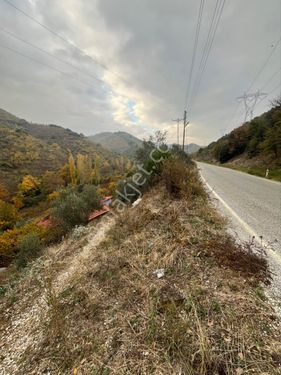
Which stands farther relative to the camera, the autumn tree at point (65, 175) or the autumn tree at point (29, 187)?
the autumn tree at point (65, 175)

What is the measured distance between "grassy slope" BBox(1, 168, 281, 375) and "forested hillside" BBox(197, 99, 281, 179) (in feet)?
45.0

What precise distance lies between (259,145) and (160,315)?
77.2 feet

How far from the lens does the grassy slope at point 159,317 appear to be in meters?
1.71

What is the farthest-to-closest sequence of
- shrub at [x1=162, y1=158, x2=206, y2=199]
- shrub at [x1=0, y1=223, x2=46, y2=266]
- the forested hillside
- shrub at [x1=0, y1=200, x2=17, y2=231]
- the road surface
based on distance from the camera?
shrub at [x1=0, y1=200, x2=17, y2=231] → the forested hillside → shrub at [x1=0, y1=223, x2=46, y2=266] → shrub at [x1=162, y1=158, x2=206, y2=199] → the road surface

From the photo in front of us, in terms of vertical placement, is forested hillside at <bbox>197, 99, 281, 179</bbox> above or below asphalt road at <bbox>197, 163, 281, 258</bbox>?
above

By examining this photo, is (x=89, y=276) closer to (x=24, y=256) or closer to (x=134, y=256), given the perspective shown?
(x=134, y=256)

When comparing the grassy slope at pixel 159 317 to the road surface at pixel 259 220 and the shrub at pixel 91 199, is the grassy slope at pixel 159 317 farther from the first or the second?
the shrub at pixel 91 199

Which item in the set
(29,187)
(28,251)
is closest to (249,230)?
(28,251)

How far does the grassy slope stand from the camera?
1.71m

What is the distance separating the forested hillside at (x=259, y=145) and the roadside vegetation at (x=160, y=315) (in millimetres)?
13645

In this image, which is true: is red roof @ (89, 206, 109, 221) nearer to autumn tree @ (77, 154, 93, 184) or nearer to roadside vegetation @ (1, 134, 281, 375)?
roadside vegetation @ (1, 134, 281, 375)

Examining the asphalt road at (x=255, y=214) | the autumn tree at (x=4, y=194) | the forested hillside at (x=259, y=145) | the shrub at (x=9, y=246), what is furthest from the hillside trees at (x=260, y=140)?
the autumn tree at (x=4, y=194)

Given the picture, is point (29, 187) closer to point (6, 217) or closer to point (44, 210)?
point (44, 210)

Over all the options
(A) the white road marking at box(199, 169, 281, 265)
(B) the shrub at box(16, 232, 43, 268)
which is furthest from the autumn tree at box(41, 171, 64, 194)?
(A) the white road marking at box(199, 169, 281, 265)
